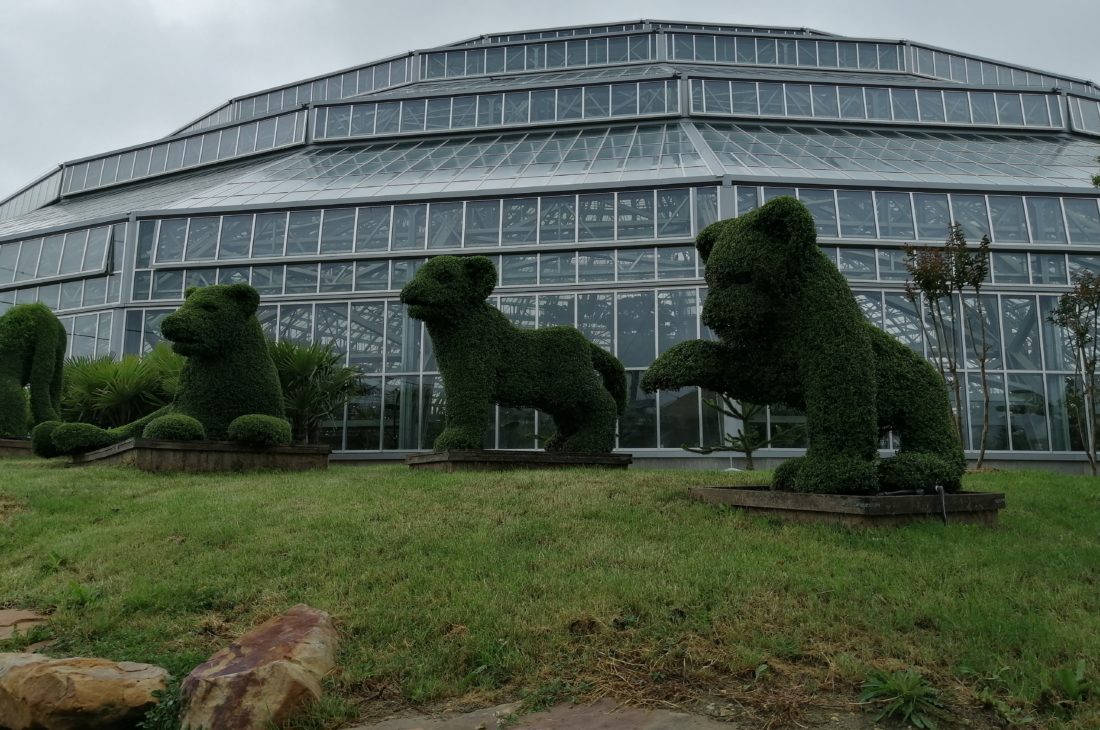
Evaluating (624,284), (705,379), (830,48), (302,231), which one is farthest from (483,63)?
(705,379)

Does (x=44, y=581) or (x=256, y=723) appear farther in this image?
(x=44, y=581)

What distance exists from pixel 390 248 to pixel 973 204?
14421 mm

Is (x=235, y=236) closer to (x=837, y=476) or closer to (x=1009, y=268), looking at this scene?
(x=837, y=476)

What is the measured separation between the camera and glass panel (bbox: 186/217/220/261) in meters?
20.3

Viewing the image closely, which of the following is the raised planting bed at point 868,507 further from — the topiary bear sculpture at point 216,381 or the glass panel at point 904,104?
the glass panel at point 904,104

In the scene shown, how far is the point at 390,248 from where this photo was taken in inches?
765

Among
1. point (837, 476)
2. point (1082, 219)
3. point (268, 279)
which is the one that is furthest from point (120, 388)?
point (1082, 219)

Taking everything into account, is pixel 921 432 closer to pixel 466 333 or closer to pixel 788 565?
pixel 788 565

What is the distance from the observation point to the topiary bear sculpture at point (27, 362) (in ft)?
42.5

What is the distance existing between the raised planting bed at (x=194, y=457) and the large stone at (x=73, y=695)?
22.6 ft

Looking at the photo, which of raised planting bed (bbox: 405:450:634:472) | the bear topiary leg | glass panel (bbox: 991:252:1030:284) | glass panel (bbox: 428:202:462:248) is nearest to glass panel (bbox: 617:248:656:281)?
glass panel (bbox: 428:202:462:248)

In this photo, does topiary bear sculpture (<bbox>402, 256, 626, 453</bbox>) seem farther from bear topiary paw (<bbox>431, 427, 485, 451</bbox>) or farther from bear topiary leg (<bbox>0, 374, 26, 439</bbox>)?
bear topiary leg (<bbox>0, 374, 26, 439</bbox>)

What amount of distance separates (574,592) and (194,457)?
25.7ft

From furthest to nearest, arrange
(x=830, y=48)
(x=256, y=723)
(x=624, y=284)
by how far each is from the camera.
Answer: (x=830, y=48)
(x=624, y=284)
(x=256, y=723)
